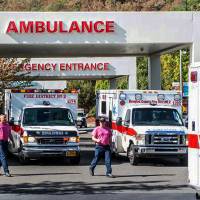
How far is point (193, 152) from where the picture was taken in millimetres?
13711

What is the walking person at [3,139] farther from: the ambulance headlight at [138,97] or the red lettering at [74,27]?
the ambulance headlight at [138,97]

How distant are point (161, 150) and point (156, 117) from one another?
149 cm

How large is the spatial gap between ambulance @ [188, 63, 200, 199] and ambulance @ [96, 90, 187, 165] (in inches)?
337

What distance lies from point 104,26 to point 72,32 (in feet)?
3.79

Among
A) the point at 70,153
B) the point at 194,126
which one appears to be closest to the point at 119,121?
the point at 70,153

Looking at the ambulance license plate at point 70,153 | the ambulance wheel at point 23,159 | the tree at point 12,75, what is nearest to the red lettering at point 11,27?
the ambulance wheel at point 23,159

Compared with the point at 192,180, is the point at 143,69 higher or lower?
higher

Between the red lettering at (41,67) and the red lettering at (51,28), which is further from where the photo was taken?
the red lettering at (41,67)

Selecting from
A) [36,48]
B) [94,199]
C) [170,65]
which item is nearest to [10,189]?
[94,199]

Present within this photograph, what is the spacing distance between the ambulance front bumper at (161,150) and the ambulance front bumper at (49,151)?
2050 mm

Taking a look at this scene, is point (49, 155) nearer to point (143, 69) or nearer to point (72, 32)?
point (72, 32)

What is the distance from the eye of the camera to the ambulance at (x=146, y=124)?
22.6 metres

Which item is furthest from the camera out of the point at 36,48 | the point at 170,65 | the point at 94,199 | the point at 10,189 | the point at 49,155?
the point at 170,65

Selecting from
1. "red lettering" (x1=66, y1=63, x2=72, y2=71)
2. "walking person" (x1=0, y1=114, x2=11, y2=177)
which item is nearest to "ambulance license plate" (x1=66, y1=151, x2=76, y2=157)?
"walking person" (x1=0, y1=114, x2=11, y2=177)
